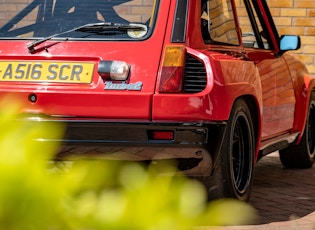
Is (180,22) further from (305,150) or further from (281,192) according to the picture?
(305,150)

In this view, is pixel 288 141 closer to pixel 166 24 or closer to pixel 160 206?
pixel 166 24

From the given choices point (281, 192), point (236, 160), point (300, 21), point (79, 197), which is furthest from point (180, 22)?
point (300, 21)

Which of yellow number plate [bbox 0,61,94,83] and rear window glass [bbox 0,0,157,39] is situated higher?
rear window glass [bbox 0,0,157,39]

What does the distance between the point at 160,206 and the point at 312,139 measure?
304 inches

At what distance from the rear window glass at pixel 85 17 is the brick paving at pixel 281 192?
1454 mm

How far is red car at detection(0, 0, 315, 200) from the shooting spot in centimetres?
497

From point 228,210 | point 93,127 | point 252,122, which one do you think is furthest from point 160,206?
point 252,122

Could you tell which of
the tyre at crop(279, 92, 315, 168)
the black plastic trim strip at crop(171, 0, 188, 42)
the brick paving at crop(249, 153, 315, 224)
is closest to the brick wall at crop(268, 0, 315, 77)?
the brick paving at crop(249, 153, 315, 224)

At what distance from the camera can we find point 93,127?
5.01 m

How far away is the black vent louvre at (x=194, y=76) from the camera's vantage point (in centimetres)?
500

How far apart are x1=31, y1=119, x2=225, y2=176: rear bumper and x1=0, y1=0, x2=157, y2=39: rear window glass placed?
0.61 metres

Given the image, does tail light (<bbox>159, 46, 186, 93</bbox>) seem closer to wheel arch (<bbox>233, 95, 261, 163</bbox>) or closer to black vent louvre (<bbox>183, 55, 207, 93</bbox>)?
black vent louvre (<bbox>183, 55, 207, 93</bbox>)

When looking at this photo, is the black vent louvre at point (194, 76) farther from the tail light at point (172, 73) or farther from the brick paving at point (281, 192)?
the brick paving at point (281, 192)

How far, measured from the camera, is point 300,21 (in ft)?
39.7
